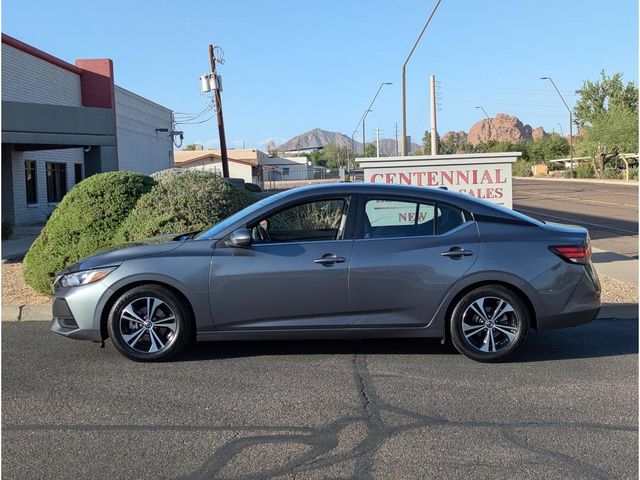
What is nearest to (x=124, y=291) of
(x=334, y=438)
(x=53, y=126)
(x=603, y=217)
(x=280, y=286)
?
(x=280, y=286)

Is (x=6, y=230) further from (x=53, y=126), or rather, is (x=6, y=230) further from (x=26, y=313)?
(x=26, y=313)

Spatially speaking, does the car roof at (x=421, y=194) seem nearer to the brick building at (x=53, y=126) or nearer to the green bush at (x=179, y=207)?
the green bush at (x=179, y=207)

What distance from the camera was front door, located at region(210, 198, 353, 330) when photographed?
19.4ft

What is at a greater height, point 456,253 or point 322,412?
point 456,253

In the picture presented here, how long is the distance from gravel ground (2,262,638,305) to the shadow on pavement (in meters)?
1.61

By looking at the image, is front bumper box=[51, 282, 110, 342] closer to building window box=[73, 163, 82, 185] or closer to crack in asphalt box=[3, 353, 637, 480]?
crack in asphalt box=[3, 353, 637, 480]

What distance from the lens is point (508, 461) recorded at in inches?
157

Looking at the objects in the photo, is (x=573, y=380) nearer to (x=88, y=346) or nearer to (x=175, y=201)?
(x=88, y=346)

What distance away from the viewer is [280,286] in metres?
5.89

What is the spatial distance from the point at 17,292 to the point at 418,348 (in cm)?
600

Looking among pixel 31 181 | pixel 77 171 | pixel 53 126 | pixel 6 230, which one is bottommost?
pixel 6 230

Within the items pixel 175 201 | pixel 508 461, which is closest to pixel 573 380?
pixel 508 461

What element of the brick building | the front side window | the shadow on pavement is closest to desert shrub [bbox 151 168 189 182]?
the front side window

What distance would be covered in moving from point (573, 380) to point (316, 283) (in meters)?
→ 2.29
